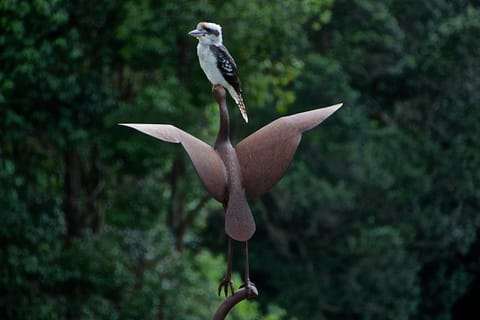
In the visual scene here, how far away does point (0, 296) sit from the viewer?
995 centimetres

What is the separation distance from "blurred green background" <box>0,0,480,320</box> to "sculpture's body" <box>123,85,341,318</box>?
217 inches

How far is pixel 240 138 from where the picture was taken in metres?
12.3

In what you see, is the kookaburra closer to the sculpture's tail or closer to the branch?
the sculpture's tail

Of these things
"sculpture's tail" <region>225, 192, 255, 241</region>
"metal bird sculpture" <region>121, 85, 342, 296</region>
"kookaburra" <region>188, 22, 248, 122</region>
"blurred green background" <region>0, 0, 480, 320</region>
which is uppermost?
"kookaburra" <region>188, 22, 248, 122</region>

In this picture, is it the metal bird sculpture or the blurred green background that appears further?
the blurred green background

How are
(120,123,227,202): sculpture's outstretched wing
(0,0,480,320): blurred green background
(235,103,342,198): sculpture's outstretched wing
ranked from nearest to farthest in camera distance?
(120,123,227,202): sculpture's outstretched wing, (235,103,342,198): sculpture's outstretched wing, (0,0,480,320): blurred green background

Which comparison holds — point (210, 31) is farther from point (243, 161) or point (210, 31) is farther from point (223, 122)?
point (243, 161)

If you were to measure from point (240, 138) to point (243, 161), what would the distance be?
8.23m

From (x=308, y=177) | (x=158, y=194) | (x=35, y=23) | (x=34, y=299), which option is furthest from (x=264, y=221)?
(x=35, y=23)

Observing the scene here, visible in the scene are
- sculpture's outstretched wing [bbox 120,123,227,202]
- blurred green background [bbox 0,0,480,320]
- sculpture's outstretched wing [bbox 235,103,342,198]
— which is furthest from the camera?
blurred green background [bbox 0,0,480,320]

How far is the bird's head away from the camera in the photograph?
4371 millimetres

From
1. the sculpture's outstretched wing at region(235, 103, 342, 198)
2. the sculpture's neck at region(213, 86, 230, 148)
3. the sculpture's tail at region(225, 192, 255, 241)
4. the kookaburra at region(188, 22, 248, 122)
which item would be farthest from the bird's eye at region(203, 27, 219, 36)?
the sculpture's tail at region(225, 192, 255, 241)

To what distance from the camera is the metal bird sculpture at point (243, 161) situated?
390 centimetres

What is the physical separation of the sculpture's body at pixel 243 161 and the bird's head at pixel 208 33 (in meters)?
0.38
